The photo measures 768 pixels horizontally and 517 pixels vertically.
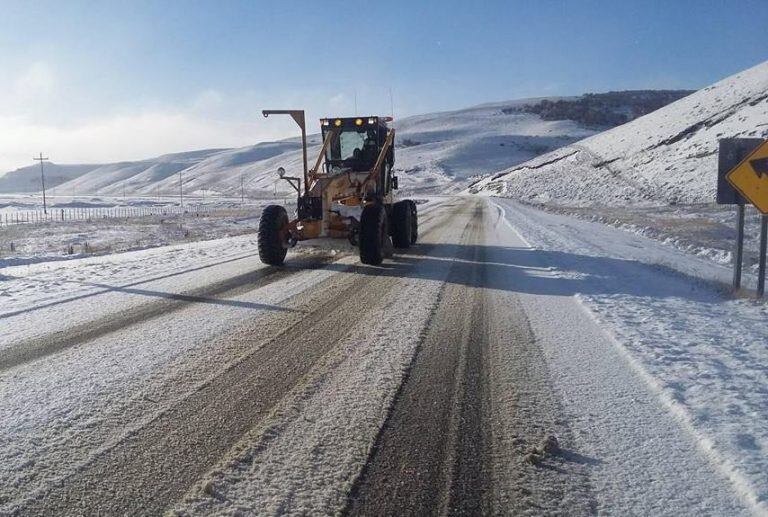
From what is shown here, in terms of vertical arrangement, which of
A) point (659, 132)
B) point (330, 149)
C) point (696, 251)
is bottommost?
point (696, 251)

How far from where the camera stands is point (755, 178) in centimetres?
804

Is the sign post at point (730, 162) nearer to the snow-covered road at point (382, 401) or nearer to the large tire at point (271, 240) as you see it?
the snow-covered road at point (382, 401)

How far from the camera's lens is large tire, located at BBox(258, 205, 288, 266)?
11.6m

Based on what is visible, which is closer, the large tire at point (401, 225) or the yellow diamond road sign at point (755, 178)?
the yellow diamond road sign at point (755, 178)

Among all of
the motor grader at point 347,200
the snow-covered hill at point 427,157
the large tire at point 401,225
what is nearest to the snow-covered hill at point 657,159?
the snow-covered hill at point 427,157

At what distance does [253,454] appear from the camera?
3.62 metres

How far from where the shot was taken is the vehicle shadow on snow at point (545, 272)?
9078mm

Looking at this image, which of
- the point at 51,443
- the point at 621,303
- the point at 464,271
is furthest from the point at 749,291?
the point at 51,443

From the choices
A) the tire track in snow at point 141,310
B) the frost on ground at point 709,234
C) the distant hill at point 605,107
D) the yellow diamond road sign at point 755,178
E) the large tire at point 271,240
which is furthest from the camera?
the distant hill at point 605,107

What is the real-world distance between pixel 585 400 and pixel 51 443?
3.84 meters

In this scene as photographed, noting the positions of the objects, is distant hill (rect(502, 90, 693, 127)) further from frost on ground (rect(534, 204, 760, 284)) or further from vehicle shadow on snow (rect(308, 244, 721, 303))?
vehicle shadow on snow (rect(308, 244, 721, 303))

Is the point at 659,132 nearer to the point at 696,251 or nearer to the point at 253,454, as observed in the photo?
the point at 696,251

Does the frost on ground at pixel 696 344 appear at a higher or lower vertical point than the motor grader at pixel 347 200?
lower

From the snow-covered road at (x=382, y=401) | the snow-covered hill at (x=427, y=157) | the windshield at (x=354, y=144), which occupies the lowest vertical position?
the snow-covered road at (x=382, y=401)
